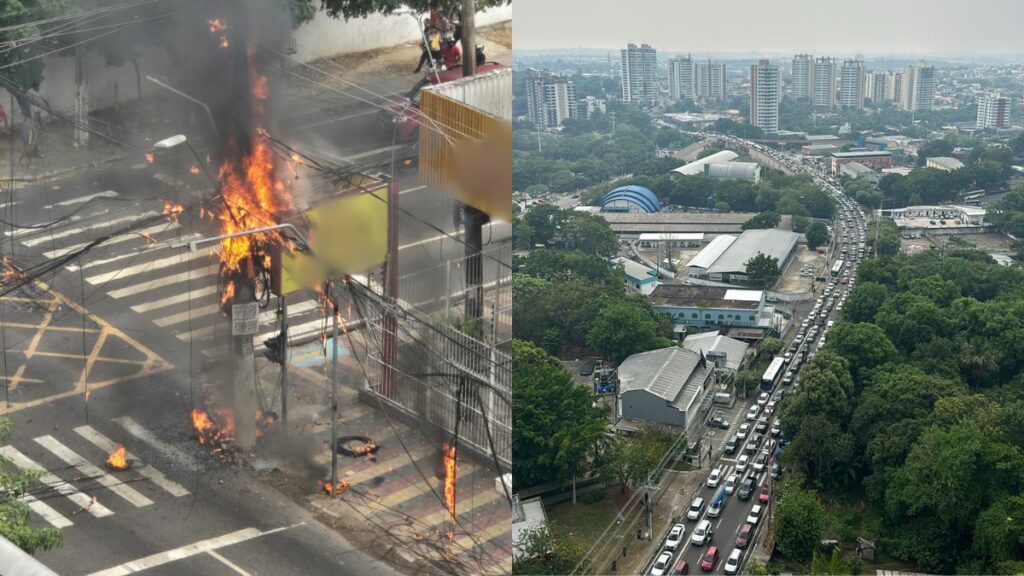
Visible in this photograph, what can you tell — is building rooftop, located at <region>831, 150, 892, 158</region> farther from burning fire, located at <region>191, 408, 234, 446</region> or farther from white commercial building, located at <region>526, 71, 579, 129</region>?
burning fire, located at <region>191, 408, 234, 446</region>

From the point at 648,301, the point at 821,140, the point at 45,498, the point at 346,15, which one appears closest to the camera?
the point at 45,498

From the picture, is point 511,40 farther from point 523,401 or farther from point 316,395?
point 316,395

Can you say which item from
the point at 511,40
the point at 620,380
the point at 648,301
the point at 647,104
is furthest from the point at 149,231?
the point at 647,104

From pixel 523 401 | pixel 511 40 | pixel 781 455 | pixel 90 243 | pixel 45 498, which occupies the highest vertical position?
pixel 511 40

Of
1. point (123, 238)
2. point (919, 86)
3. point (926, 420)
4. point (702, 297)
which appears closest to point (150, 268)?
point (123, 238)

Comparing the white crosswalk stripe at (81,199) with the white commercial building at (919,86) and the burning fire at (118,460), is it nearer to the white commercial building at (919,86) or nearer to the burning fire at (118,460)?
the burning fire at (118,460)

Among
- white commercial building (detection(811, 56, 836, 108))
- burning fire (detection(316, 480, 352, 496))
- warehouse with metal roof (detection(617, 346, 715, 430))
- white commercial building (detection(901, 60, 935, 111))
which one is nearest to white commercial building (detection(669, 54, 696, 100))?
white commercial building (detection(811, 56, 836, 108))
